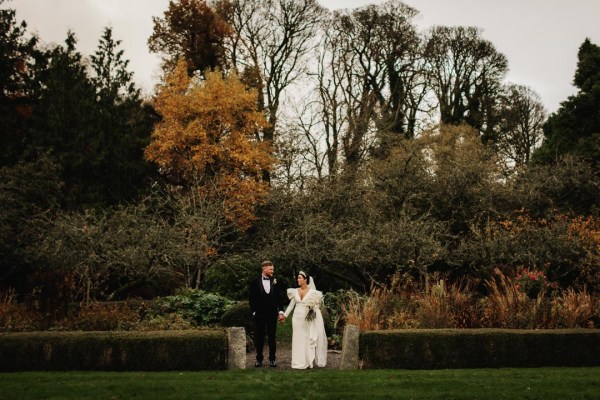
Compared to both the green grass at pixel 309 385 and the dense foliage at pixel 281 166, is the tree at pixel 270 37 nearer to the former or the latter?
the dense foliage at pixel 281 166

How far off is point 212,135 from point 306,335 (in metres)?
16.8

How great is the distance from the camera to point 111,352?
31.8 feet

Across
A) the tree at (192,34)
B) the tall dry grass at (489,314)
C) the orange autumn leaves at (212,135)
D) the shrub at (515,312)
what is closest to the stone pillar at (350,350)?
the tall dry grass at (489,314)

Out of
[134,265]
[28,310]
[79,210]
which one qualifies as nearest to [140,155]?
[79,210]

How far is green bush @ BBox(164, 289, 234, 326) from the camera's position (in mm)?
13898

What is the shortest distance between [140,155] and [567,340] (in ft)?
67.3

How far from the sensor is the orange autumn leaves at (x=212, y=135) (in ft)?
82.7

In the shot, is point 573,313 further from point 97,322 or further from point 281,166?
point 281,166

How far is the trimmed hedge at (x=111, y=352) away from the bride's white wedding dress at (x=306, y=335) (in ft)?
4.00

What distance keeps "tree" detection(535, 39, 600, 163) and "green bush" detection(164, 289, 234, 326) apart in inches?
722

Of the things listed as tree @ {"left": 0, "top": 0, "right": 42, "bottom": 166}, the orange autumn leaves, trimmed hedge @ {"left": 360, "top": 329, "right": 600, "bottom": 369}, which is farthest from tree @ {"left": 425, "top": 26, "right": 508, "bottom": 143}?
trimmed hedge @ {"left": 360, "top": 329, "right": 600, "bottom": 369}

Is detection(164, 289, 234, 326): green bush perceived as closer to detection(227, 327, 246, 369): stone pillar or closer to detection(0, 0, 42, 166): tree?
detection(227, 327, 246, 369): stone pillar

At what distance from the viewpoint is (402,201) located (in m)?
20.7

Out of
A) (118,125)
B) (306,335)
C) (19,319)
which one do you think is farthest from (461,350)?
(118,125)
